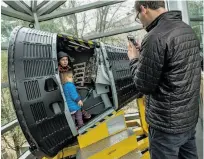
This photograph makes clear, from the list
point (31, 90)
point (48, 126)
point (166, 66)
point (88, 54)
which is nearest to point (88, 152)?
point (48, 126)

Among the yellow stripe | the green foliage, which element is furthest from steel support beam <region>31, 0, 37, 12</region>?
the yellow stripe

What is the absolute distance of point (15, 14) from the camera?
3.76 m

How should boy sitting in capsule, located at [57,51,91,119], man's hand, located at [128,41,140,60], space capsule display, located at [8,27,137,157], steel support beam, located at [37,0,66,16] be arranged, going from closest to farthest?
man's hand, located at [128,41,140,60], space capsule display, located at [8,27,137,157], boy sitting in capsule, located at [57,51,91,119], steel support beam, located at [37,0,66,16]

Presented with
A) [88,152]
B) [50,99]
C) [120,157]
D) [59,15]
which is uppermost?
[59,15]

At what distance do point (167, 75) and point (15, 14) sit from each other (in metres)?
3.00

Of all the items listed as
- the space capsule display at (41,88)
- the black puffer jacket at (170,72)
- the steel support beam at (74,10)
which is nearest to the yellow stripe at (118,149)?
the space capsule display at (41,88)

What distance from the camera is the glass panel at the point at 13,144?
11.7 feet

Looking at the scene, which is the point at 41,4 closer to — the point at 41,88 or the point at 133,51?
the point at 41,88

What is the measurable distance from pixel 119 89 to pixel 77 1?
89.7 inches

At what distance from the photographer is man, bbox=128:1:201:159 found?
145cm

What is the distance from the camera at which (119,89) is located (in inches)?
103

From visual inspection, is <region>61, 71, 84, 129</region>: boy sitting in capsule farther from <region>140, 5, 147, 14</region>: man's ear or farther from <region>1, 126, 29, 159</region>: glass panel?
<region>1, 126, 29, 159</region>: glass panel

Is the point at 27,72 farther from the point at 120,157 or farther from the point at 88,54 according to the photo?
the point at 120,157

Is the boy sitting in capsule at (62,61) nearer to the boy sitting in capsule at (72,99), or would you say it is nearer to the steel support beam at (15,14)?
the boy sitting in capsule at (72,99)
